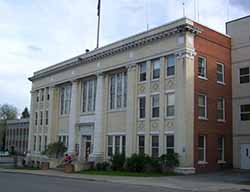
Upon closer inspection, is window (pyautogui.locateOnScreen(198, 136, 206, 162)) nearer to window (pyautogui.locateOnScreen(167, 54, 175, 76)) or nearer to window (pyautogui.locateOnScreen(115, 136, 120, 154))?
window (pyautogui.locateOnScreen(167, 54, 175, 76))

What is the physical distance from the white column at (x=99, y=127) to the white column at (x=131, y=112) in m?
4.48

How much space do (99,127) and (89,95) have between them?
4.93m

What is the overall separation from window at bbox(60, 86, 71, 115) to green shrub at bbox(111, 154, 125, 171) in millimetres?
14263

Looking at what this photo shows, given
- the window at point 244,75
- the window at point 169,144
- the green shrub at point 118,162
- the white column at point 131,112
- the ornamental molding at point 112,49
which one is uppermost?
the ornamental molding at point 112,49

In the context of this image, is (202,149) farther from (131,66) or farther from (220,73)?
(131,66)

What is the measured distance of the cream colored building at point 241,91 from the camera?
110ft

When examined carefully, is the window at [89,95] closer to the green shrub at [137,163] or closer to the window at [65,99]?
the window at [65,99]

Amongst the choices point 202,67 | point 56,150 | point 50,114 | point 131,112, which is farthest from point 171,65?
point 50,114

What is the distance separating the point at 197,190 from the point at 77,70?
92.0 ft

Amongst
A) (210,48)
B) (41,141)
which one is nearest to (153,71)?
(210,48)

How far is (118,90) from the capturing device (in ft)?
126

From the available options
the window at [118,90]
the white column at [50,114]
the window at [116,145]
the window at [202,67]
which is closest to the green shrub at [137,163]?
the window at [116,145]

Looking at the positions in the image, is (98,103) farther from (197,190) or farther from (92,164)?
(197,190)

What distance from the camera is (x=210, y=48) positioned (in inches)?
1312
